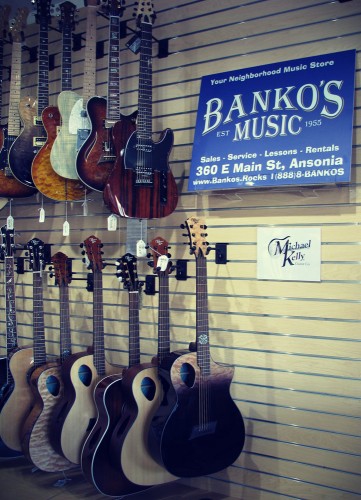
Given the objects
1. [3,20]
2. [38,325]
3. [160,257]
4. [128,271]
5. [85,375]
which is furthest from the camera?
[3,20]

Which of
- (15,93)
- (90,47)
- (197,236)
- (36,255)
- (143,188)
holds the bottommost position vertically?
(36,255)

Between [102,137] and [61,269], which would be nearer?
[102,137]

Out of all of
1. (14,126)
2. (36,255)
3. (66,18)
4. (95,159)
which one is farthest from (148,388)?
(66,18)

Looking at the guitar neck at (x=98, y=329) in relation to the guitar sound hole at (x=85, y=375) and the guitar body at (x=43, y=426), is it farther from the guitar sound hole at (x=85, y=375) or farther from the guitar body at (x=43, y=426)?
the guitar body at (x=43, y=426)

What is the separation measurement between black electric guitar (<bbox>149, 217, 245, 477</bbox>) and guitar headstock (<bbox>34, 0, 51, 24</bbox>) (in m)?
1.83

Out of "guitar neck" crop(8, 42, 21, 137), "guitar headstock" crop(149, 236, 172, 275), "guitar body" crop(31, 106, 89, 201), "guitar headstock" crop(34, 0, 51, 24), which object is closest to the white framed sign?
"guitar headstock" crop(149, 236, 172, 275)

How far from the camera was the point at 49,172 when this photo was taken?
343 centimetres

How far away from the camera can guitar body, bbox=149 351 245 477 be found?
2.74 metres

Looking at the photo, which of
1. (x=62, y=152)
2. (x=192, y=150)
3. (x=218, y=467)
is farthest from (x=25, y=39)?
(x=218, y=467)

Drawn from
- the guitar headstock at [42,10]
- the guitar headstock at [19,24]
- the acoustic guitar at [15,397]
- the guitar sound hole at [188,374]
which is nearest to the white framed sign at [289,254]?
the guitar sound hole at [188,374]

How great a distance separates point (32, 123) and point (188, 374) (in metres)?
1.93

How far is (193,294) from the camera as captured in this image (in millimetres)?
3270

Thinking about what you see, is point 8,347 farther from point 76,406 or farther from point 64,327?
point 76,406

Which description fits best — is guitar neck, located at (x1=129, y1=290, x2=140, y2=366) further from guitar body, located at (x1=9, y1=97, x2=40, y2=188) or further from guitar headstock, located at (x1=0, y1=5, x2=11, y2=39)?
guitar headstock, located at (x1=0, y1=5, x2=11, y2=39)
